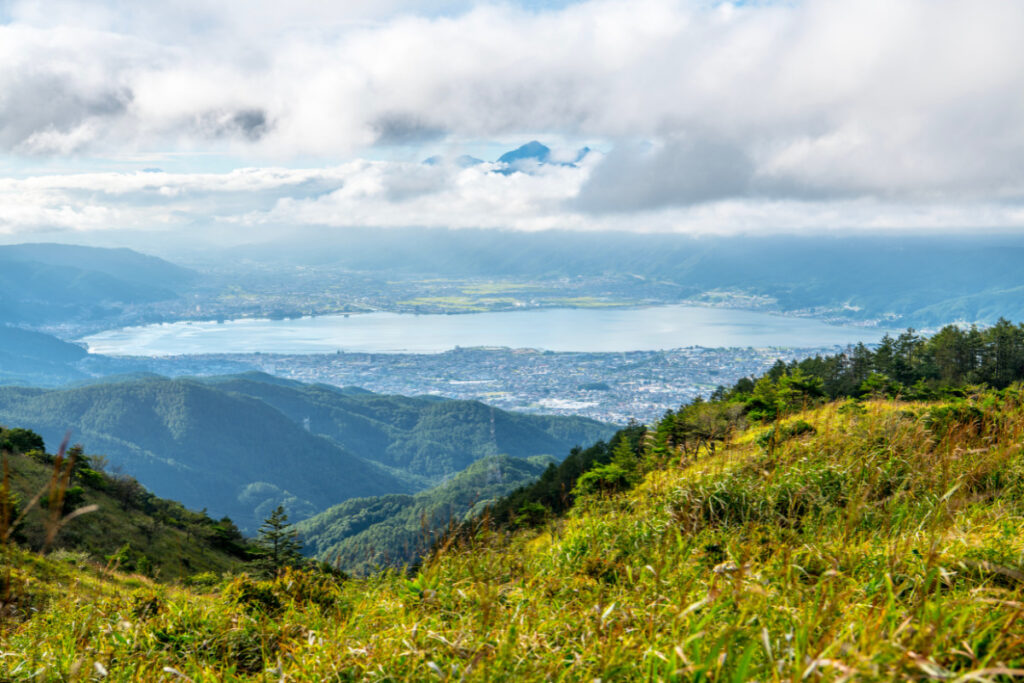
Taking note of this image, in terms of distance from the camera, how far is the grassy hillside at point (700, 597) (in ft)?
5.79

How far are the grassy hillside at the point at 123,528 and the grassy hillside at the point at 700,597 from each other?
9737 millimetres

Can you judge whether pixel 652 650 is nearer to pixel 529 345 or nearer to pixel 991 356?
pixel 991 356

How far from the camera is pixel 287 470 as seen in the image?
366 feet

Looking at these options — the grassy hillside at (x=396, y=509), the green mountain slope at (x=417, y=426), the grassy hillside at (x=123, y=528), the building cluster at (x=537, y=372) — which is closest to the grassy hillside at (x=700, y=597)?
the grassy hillside at (x=123, y=528)

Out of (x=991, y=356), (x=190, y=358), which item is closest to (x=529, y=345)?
(x=190, y=358)

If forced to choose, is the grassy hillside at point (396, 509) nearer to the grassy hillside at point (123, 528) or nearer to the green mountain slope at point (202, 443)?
the grassy hillside at point (123, 528)

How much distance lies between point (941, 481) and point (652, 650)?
8.85ft

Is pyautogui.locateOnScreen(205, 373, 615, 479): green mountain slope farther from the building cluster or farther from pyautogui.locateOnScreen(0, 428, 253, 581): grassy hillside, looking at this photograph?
pyautogui.locateOnScreen(0, 428, 253, 581): grassy hillside

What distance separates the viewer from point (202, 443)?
118m

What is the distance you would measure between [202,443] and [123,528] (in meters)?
112

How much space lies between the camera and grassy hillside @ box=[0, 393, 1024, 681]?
5.79ft

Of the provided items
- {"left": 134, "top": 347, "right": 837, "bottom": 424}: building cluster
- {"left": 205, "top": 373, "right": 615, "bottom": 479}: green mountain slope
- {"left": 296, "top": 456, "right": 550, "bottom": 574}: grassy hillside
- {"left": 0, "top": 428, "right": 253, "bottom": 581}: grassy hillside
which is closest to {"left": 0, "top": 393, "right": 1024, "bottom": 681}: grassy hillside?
{"left": 0, "top": 428, "right": 253, "bottom": 581}: grassy hillside

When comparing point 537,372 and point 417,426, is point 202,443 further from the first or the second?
point 537,372

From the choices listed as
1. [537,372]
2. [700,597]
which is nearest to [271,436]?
[537,372]
